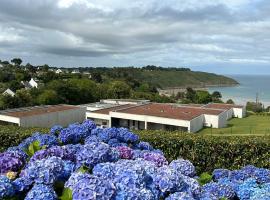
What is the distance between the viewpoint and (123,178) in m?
2.71

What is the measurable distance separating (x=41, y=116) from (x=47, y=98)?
65.7 feet

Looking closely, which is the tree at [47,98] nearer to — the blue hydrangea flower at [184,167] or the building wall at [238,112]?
the building wall at [238,112]

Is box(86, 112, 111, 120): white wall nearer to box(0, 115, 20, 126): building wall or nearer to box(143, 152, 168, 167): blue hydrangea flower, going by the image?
box(0, 115, 20, 126): building wall

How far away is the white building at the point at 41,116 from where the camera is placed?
34.7 m

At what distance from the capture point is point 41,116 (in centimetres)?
3638

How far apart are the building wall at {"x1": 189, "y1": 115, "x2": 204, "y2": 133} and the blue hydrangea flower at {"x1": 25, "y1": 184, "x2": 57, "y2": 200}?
3292cm

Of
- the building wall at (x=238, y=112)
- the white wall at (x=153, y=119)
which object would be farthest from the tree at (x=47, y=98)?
the building wall at (x=238, y=112)

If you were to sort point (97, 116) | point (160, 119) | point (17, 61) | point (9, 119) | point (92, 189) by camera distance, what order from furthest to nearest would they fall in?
point (17, 61) < point (97, 116) < point (160, 119) < point (9, 119) < point (92, 189)

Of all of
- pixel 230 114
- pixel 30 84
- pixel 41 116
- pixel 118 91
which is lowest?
pixel 230 114

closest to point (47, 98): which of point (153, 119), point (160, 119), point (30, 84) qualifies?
point (153, 119)

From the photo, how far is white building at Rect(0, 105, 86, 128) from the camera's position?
3475cm

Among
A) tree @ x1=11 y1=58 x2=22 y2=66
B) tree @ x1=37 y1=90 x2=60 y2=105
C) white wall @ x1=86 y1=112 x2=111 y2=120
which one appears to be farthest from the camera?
tree @ x1=11 y1=58 x2=22 y2=66

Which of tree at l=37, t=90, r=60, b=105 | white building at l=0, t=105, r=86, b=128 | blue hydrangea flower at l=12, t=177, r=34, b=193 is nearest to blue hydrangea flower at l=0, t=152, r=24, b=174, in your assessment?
blue hydrangea flower at l=12, t=177, r=34, b=193

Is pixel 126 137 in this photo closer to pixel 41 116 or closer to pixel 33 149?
pixel 33 149
